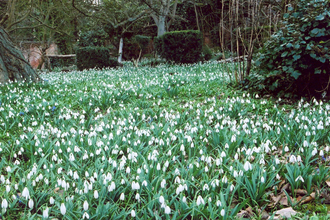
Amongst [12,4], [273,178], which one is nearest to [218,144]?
[273,178]

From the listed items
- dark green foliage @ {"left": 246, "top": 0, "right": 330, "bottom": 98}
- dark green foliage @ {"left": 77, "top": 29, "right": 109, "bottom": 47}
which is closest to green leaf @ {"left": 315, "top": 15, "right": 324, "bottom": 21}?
dark green foliage @ {"left": 246, "top": 0, "right": 330, "bottom": 98}

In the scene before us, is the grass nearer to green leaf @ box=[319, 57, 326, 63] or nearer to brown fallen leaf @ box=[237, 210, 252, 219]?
brown fallen leaf @ box=[237, 210, 252, 219]

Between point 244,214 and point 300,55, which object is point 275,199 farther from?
point 300,55

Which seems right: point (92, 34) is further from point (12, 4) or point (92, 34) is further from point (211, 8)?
point (12, 4)

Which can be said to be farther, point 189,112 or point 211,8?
point 211,8

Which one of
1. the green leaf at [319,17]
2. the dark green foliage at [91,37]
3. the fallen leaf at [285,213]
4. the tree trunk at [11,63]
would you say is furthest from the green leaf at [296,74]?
the dark green foliage at [91,37]

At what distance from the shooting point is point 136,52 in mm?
20625

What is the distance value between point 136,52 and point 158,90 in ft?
50.4

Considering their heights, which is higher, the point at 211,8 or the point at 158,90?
the point at 211,8

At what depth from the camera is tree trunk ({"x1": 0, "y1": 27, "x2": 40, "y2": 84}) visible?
716 cm

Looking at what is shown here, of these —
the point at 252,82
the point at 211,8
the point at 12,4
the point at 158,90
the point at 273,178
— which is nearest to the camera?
the point at 273,178

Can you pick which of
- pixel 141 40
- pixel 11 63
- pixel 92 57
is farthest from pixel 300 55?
pixel 141 40

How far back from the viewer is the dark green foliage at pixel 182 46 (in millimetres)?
12938

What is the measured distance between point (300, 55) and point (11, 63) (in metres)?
6.48
